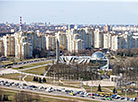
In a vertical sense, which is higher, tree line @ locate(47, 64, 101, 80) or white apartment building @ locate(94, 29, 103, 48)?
white apartment building @ locate(94, 29, 103, 48)

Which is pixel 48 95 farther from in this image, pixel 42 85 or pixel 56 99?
pixel 42 85

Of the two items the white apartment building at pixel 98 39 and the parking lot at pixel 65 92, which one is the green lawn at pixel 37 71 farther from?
the white apartment building at pixel 98 39

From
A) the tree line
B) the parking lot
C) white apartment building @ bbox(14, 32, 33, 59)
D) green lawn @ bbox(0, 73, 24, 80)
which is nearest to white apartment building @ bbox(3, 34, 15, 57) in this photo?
white apartment building @ bbox(14, 32, 33, 59)

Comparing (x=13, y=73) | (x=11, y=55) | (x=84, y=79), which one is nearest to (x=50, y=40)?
(x=11, y=55)

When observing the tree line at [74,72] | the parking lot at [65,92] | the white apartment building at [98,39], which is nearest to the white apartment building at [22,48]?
the tree line at [74,72]

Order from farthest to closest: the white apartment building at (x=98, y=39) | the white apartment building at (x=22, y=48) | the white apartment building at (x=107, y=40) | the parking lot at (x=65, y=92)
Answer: the white apartment building at (x=98, y=39) < the white apartment building at (x=107, y=40) < the white apartment building at (x=22, y=48) < the parking lot at (x=65, y=92)

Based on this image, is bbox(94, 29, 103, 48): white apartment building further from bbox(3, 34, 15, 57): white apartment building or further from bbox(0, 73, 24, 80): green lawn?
bbox(0, 73, 24, 80): green lawn

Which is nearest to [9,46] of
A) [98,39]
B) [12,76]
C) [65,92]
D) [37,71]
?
[37,71]

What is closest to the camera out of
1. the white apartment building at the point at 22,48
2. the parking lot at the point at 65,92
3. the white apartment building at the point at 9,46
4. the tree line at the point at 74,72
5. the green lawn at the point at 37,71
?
the parking lot at the point at 65,92

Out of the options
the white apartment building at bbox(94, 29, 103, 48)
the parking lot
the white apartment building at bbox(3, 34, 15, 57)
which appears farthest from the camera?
the white apartment building at bbox(94, 29, 103, 48)

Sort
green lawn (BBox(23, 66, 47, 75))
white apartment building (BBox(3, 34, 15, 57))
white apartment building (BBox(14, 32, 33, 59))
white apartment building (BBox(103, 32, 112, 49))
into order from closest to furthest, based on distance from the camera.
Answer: green lawn (BBox(23, 66, 47, 75)) < white apartment building (BBox(14, 32, 33, 59)) < white apartment building (BBox(3, 34, 15, 57)) < white apartment building (BBox(103, 32, 112, 49))

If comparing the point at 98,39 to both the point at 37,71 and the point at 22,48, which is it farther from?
the point at 37,71
